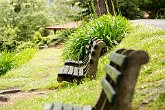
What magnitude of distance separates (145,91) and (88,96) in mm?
1202

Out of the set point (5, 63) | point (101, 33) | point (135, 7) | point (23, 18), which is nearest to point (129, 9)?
point (135, 7)

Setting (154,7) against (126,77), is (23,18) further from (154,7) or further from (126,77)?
(126,77)

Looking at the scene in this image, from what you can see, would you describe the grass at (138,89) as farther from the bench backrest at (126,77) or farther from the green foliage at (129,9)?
the green foliage at (129,9)

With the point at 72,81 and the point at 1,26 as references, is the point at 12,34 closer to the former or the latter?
the point at 1,26

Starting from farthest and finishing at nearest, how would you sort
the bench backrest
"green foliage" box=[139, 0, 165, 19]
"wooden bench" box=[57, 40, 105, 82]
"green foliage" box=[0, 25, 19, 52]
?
1. "green foliage" box=[0, 25, 19, 52]
2. "green foliage" box=[139, 0, 165, 19]
3. "wooden bench" box=[57, 40, 105, 82]
4. the bench backrest

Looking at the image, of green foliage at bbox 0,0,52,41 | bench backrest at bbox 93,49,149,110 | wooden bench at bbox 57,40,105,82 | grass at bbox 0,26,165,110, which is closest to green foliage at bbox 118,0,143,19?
grass at bbox 0,26,165,110

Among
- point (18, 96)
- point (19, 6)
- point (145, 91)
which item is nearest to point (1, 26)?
point (19, 6)

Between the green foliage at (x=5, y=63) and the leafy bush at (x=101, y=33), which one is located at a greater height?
the leafy bush at (x=101, y=33)

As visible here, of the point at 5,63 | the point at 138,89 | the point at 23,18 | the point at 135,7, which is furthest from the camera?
the point at 23,18

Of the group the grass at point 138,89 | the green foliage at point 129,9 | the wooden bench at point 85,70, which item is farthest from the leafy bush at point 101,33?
the green foliage at point 129,9

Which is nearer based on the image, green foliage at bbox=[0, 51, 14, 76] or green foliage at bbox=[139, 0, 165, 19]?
green foliage at bbox=[0, 51, 14, 76]

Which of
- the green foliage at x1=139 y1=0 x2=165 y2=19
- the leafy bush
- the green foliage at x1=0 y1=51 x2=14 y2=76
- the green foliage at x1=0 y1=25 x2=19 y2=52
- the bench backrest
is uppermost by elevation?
the bench backrest

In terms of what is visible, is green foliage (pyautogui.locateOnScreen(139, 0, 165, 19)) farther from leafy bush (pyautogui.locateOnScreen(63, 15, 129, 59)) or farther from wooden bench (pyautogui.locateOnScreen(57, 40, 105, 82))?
wooden bench (pyautogui.locateOnScreen(57, 40, 105, 82))

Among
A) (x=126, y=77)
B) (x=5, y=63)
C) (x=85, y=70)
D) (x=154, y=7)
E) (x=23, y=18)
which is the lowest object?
(x=23, y=18)
